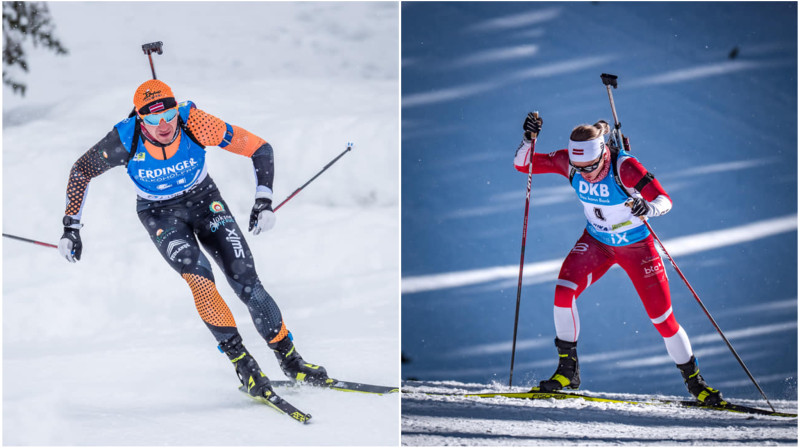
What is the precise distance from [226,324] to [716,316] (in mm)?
1898

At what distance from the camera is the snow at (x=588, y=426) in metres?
2.81

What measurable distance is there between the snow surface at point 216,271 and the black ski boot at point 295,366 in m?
0.06

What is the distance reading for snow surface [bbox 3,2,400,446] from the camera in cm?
302

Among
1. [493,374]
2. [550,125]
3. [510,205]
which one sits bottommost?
[493,374]

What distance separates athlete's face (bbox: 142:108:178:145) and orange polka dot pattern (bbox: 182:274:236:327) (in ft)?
1.63

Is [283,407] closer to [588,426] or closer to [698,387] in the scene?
[588,426]

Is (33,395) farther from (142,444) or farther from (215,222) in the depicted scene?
(215,222)

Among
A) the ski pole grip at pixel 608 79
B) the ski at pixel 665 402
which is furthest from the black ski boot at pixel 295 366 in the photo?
the ski pole grip at pixel 608 79

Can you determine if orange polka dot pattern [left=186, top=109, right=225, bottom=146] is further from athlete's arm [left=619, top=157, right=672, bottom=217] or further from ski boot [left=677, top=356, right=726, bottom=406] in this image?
ski boot [left=677, top=356, right=726, bottom=406]

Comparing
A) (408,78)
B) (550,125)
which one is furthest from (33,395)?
(550,125)

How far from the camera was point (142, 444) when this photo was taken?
2.81 metres

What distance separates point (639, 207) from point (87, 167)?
6.49 ft

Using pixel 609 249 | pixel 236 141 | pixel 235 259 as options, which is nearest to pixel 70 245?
pixel 235 259

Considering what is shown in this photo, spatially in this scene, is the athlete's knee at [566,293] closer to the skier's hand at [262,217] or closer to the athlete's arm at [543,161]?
the athlete's arm at [543,161]
